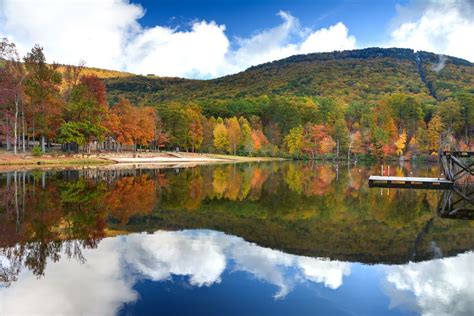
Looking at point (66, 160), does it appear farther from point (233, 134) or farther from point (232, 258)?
point (233, 134)

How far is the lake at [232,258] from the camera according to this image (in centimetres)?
815

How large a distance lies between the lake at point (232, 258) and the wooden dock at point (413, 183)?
9362 millimetres

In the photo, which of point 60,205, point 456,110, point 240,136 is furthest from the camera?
point 240,136

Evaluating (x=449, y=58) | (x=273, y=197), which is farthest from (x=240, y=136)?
(x=449, y=58)

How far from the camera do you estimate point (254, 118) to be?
11062 cm

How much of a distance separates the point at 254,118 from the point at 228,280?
102 meters

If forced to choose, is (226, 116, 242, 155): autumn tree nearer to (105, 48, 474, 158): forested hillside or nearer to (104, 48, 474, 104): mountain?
(105, 48, 474, 158): forested hillside

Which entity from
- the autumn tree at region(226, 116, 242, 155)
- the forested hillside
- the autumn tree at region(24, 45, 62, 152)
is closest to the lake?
the autumn tree at region(24, 45, 62, 152)

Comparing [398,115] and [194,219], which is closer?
[194,219]

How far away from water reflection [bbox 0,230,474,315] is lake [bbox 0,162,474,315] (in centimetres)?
3

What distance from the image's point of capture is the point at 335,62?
194 meters

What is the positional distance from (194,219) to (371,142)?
265 ft

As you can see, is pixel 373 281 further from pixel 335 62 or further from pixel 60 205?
pixel 335 62

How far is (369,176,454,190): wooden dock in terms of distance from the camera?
29.2m
